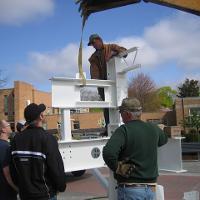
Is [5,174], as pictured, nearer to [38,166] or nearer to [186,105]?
[38,166]

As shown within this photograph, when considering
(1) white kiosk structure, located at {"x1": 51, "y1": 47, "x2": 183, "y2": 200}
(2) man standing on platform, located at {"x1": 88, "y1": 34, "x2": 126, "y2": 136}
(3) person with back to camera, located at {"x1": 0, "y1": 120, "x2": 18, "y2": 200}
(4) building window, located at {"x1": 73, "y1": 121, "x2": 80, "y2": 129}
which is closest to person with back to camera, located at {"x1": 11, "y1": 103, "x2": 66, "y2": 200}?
(3) person with back to camera, located at {"x1": 0, "y1": 120, "x2": 18, "y2": 200}

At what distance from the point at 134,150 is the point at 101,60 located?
3.09 meters

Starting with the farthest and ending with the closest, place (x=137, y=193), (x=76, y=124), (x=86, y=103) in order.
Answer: (x=76, y=124), (x=86, y=103), (x=137, y=193)

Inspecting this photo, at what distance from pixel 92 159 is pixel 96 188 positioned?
10.3 feet

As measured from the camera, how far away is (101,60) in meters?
6.98

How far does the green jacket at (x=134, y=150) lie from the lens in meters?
4.05

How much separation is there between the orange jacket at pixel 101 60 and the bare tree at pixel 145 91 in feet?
225

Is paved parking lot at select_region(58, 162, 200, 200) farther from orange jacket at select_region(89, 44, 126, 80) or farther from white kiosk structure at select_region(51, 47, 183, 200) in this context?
orange jacket at select_region(89, 44, 126, 80)

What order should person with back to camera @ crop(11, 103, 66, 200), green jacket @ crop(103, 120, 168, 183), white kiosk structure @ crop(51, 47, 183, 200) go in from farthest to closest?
1. white kiosk structure @ crop(51, 47, 183, 200)
2. person with back to camera @ crop(11, 103, 66, 200)
3. green jacket @ crop(103, 120, 168, 183)

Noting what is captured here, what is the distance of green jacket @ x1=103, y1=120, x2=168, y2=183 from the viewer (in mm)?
4051

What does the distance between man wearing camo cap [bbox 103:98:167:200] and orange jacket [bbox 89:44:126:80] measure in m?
2.74

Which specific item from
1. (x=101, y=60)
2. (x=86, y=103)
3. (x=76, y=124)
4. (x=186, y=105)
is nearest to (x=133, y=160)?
(x=86, y=103)

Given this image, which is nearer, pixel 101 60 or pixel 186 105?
pixel 101 60

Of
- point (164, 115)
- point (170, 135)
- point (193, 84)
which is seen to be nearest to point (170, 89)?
point (193, 84)
